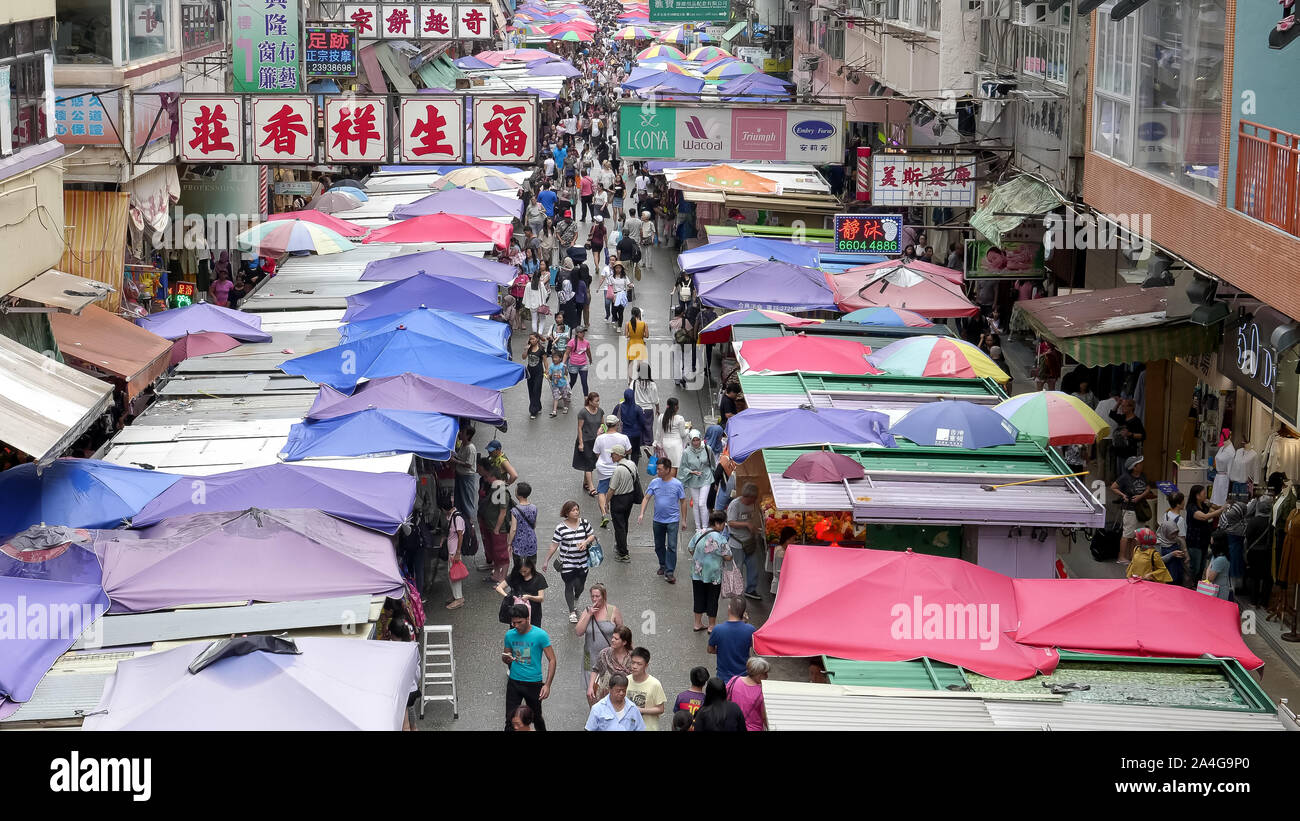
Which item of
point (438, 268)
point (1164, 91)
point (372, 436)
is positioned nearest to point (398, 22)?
point (438, 268)

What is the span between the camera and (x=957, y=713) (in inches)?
339

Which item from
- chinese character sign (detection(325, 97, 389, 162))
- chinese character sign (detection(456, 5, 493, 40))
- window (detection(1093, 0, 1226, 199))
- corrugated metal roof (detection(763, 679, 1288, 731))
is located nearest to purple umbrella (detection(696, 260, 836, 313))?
window (detection(1093, 0, 1226, 199))

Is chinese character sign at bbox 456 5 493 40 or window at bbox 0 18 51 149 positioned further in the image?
chinese character sign at bbox 456 5 493 40

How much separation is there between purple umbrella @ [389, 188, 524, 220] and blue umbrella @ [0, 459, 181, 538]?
49.7 feet

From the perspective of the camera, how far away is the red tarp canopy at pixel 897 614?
9.47 meters

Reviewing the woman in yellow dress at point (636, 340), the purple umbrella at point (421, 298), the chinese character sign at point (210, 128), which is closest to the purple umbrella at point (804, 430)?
the purple umbrella at point (421, 298)

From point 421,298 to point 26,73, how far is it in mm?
6729

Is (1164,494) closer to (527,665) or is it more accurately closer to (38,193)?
(527,665)

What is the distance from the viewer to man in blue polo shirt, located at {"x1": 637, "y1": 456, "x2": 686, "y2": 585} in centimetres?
1428

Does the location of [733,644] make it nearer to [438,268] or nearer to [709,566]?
[709,566]

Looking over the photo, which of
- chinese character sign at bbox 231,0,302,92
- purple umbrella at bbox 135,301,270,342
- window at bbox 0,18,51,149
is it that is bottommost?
purple umbrella at bbox 135,301,270,342

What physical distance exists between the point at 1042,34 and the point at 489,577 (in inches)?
507

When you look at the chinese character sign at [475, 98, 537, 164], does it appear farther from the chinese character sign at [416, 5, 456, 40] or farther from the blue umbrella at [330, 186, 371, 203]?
the chinese character sign at [416, 5, 456, 40]
